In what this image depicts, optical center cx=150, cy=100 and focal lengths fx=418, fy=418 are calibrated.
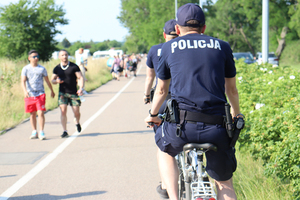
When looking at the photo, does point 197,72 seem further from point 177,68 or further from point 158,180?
point 158,180

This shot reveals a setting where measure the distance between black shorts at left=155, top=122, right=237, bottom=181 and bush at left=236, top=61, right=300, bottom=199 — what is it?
117 centimetres

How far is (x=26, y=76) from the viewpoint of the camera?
29.1 ft

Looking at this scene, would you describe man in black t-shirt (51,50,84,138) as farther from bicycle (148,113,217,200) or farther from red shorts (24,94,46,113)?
bicycle (148,113,217,200)

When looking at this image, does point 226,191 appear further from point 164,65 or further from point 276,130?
point 276,130

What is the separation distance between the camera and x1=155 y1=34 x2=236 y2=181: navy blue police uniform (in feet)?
9.87

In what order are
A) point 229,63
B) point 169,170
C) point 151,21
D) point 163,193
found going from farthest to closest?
point 151,21
point 163,193
point 169,170
point 229,63

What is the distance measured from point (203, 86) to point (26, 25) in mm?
27205

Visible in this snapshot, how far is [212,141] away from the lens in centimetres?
300

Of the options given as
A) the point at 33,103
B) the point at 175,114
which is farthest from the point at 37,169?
the point at 175,114

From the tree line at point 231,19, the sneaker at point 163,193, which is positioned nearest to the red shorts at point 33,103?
the sneaker at point 163,193

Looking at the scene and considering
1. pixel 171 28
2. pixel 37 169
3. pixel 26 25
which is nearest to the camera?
pixel 171 28

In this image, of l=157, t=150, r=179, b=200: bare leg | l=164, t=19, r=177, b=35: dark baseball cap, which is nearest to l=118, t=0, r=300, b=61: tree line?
l=164, t=19, r=177, b=35: dark baseball cap

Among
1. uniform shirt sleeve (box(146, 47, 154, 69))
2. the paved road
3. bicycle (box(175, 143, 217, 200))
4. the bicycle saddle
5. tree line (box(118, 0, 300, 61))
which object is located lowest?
the paved road

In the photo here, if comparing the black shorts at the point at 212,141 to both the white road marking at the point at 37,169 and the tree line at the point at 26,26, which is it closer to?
the white road marking at the point at 37,169
